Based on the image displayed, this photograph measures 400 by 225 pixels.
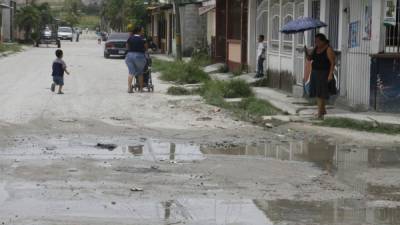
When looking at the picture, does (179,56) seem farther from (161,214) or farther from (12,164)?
(161,214)

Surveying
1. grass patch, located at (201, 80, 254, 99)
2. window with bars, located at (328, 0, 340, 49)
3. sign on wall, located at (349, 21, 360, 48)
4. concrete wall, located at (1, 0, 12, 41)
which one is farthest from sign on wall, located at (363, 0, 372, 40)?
concrete wall, located at (1, 0, 12, 41)

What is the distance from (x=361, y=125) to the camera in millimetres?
12555

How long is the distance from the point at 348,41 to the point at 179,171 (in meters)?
7.14

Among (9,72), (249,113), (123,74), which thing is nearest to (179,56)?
(123,74)

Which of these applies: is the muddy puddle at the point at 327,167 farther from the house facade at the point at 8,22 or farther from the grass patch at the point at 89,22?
the grass patch at the point at 89,22

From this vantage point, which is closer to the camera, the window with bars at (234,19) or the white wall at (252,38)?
the white wall at (252,38)

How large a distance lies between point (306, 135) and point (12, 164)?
5164 mm

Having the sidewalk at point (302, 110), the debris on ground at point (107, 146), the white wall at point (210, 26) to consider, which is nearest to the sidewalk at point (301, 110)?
the sidewalk at point (302, 110)

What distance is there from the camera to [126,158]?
32.1ft

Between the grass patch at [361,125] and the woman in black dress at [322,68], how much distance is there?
0.62 m

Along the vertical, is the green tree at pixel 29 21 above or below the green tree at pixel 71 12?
below

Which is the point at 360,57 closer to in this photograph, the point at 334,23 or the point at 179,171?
the point at 334,23

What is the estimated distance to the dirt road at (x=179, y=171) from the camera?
698cm

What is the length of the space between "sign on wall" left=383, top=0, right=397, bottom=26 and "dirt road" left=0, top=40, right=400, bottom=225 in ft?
9.04
